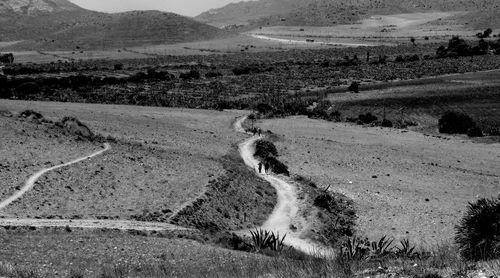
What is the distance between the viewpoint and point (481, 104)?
55500mm

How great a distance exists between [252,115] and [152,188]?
1143 inches

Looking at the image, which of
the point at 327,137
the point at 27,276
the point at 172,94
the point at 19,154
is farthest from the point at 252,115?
the point at 27,276

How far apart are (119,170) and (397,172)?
14569mm

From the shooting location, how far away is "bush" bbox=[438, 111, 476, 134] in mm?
44000

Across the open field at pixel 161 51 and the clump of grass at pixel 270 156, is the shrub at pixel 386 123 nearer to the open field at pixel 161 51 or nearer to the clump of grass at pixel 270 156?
the clump of grass at pixel 270 156

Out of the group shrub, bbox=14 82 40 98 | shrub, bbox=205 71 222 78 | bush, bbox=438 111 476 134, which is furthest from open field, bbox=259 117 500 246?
shrub, bbox=205 71 222 78

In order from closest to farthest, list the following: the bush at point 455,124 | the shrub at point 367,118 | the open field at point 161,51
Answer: the bush at point 455,124 → the shrub at point 367,118 → the open field at point 161,51

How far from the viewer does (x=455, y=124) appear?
44.5 metres

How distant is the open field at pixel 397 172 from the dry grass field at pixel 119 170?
518cm

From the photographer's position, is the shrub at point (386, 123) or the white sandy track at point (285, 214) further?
the shrub at point (386, 123)

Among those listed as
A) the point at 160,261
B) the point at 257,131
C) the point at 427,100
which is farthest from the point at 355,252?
the point at 427,100

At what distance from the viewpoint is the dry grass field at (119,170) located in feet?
66.9

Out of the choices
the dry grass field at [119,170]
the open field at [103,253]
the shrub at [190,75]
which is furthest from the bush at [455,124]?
the shrub at [190,75]

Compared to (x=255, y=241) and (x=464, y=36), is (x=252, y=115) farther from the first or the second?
(x=464, y=36)
